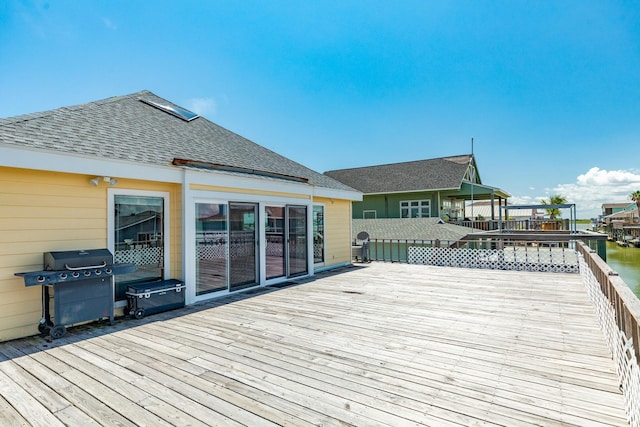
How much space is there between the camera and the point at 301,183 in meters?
7.78

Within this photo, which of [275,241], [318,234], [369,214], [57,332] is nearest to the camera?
[57,332]

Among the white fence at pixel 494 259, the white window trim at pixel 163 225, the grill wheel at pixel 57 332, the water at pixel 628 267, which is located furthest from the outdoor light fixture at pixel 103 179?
the water at pixel 628 267

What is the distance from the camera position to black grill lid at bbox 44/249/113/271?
153 inches

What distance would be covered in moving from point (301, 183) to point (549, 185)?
49.7 meters

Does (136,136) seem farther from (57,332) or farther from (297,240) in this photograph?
(297,240)

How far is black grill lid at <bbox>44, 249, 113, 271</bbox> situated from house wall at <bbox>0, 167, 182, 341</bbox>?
0.26 metres

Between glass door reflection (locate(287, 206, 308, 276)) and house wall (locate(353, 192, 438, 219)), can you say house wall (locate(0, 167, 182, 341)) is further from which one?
house wall (locate(353, 192, 438, 219))

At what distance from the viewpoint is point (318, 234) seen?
8906mm

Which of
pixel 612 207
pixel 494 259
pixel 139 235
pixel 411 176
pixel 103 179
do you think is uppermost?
pixel 411 176

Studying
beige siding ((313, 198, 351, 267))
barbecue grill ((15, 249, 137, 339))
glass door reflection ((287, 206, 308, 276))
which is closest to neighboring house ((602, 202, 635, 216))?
beige siding ((313, 198, 351, 267))

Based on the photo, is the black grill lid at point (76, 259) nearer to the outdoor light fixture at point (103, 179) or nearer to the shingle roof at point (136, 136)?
the outdoor light fixture at point (103, 179)

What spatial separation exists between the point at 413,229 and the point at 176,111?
10.8m

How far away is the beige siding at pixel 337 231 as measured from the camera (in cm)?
933

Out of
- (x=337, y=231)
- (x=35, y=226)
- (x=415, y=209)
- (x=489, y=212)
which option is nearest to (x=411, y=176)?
(x=415, y=209)
